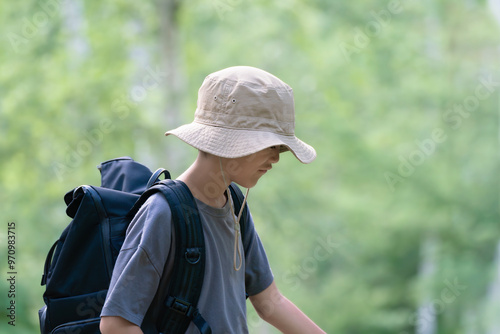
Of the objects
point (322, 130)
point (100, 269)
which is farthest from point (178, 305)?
point (322, 130)

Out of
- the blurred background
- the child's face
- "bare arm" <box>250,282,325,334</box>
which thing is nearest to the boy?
the child's face

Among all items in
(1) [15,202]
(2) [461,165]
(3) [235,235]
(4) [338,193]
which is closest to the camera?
(3) [235,235]

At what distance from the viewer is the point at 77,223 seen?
54.8 inches

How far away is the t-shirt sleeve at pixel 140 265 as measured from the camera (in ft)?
4.29

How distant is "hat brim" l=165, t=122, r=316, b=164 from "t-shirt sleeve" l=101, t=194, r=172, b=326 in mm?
178

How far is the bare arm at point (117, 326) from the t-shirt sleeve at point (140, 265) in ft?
0.04

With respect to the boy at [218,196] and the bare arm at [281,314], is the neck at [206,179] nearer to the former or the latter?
the boy at [218,196]

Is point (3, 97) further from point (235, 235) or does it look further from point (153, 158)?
point (235, 235)

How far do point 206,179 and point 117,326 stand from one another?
1.31ft

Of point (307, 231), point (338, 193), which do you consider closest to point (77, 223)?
point (307, 231)

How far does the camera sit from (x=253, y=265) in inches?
65.1

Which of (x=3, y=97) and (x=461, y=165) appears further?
(x=461, y=165)

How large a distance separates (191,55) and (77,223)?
8034 mm

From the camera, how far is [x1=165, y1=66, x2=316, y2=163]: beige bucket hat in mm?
1446
